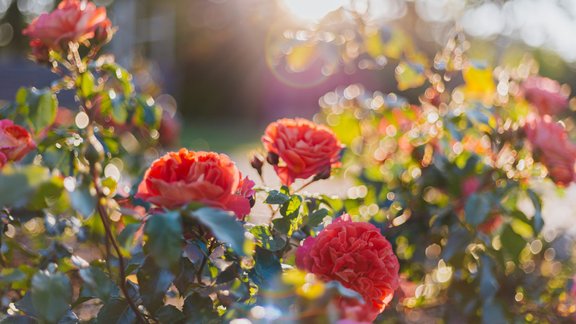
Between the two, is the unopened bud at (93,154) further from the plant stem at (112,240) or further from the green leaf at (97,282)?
the green leaf at (97,282)

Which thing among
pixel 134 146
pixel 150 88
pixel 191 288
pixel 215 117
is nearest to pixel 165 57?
pixel 215 117

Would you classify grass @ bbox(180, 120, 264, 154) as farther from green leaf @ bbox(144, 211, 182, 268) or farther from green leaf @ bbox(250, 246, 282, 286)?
green leaf @ bbox(144, 211, 182, 268)

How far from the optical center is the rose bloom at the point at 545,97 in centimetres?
157

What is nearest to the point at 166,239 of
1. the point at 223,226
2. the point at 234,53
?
the point at 223,226

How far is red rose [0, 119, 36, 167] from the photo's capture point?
2.98 ft

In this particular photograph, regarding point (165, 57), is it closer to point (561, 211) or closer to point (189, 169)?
point (561, 211)

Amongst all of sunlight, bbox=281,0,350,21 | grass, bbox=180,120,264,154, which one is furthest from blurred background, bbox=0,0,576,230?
sunlight, bbox=281,0,350,21

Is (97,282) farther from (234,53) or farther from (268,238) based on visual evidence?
(234,53)

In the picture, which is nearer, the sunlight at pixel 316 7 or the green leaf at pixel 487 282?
the green leaf at pixel 487 282

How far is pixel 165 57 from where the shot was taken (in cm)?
1714

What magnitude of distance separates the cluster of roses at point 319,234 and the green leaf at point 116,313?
19 cm

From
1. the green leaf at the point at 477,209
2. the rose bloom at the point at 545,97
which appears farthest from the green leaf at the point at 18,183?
the rose bloom at the point at 545,97

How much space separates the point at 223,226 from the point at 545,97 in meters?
1.20

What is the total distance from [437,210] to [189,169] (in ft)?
2.79
